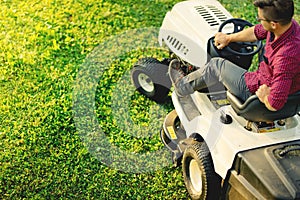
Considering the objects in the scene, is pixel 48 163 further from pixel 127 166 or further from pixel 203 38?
pixel 203 38

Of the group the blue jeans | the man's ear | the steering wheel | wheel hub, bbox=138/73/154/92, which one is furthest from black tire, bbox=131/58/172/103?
the man's ear

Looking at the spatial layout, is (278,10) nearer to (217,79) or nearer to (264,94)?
(264,94)

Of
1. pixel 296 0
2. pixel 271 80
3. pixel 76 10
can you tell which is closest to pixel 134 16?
pixel 76 10

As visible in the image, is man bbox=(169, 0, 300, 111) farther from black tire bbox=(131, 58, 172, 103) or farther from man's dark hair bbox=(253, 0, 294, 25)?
black tire bbox=(131, 58, 172, 103)

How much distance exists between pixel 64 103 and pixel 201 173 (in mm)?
1521

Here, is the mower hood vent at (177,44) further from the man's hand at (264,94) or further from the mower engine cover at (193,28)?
the man's hand at (264,94)

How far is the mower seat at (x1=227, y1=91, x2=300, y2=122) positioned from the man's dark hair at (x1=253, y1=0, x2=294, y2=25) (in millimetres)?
391

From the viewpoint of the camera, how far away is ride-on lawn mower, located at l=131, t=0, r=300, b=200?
2715 millimetres

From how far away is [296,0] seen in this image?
226 inches

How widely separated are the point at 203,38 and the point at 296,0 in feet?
8.76

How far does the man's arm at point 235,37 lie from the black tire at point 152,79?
855 millimetres

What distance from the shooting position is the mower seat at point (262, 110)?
2693 millimetres

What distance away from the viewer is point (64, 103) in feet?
13.9

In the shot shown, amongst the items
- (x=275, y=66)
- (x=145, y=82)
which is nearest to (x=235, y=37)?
(x=275, y=66)
